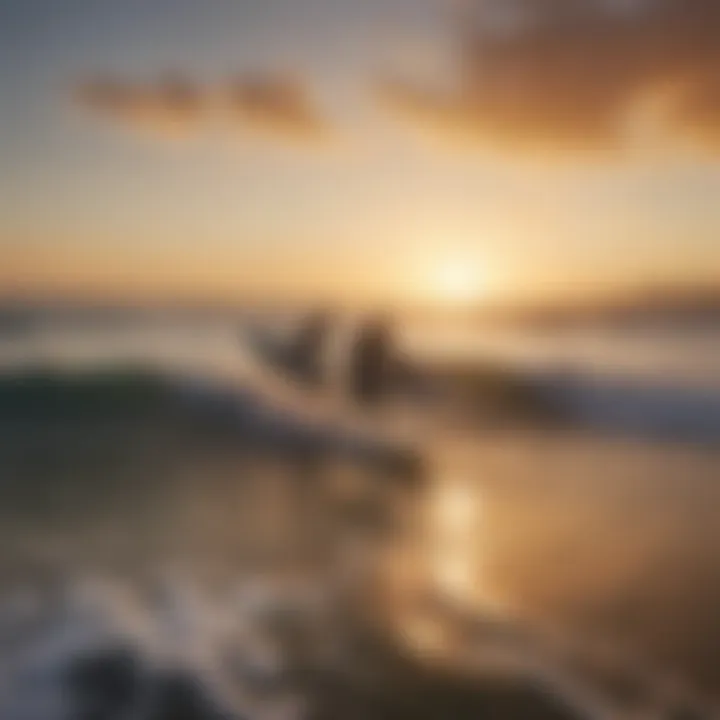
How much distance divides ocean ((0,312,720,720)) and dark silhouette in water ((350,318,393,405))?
2 centimetres

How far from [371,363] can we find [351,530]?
168 mm

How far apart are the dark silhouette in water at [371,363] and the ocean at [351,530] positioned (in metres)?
0.02

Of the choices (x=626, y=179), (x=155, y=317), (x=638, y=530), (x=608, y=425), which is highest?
(x=626, y=179)

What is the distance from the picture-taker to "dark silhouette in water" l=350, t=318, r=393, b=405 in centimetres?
95

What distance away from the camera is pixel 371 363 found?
3.12 feet

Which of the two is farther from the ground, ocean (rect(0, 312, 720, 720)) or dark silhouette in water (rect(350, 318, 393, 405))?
dark silhouette in water (rect(350, 318, 393, 405))

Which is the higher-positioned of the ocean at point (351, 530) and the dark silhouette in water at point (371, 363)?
the dark silhouette in water at point (371, 363)

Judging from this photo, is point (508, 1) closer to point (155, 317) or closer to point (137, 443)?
point (155, 317)

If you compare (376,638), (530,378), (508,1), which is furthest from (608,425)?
(508,1)

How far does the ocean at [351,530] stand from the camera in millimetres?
866

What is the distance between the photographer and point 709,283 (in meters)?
0.91

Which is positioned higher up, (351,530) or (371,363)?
(371,363)

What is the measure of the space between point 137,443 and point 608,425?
474 millimetres

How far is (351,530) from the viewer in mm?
921
